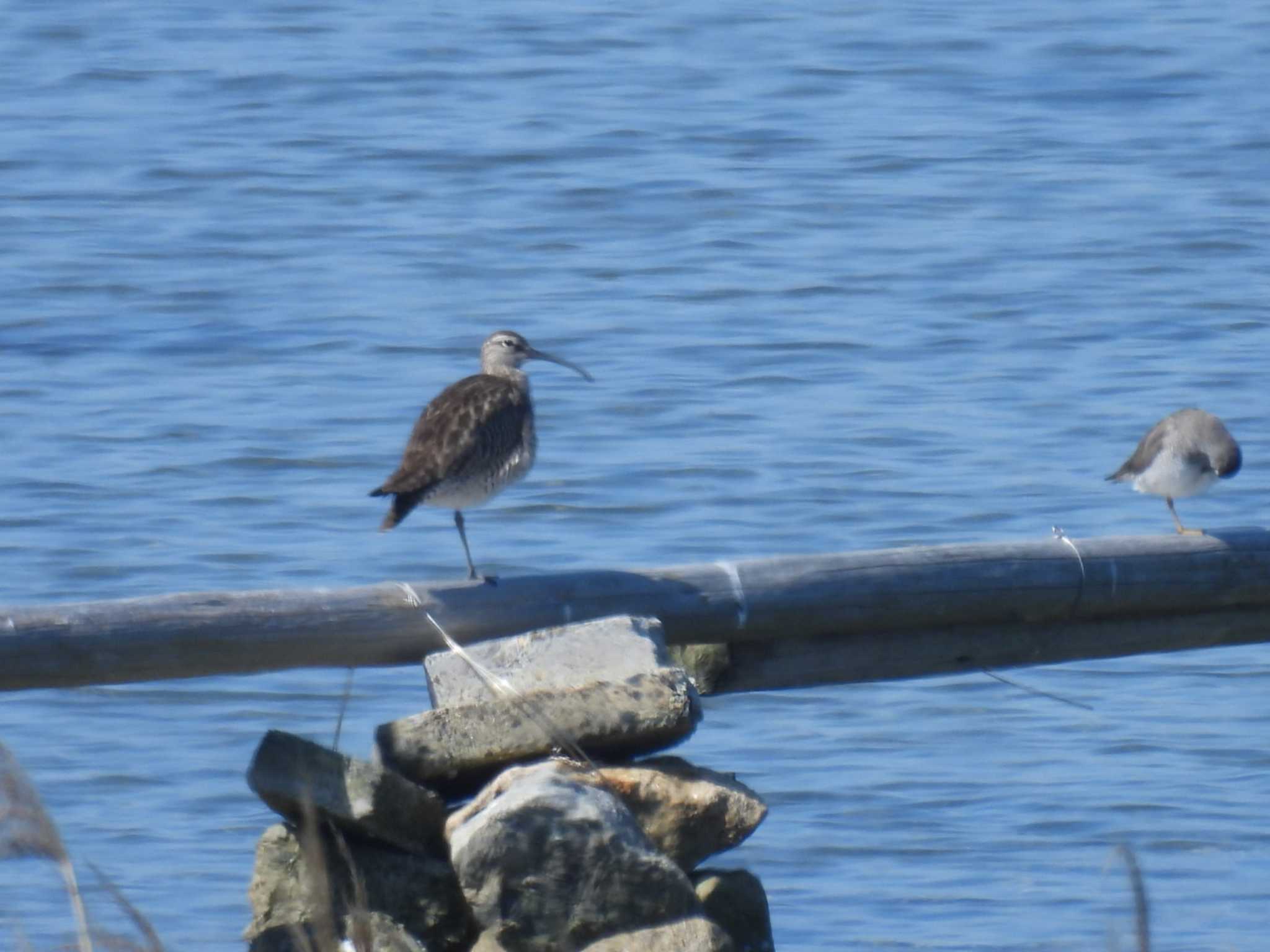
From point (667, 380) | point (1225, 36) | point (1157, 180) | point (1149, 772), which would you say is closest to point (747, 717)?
point (1149, 772)

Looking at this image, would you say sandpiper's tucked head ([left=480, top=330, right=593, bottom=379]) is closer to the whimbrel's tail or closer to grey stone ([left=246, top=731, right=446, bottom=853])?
the whimbrel's tail

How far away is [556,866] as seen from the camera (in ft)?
18.0

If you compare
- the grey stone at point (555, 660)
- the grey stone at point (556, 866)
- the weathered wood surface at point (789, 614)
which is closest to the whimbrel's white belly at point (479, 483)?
the weathered wood surface at point (789, 614)

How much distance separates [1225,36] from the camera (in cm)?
2545

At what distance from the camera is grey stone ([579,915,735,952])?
5496 millimetres

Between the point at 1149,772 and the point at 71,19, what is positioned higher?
the point at 71,19

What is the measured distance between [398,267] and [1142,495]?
24.1 feet

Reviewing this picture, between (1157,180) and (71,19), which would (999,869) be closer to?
(1157,180)

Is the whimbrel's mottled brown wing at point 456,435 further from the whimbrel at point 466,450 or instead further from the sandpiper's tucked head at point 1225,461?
the sandpiper's tucked head at point 1225,461

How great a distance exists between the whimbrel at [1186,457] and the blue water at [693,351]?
49.4 inches

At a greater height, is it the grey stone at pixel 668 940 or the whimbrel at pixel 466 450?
the whimbrel at pixel 466 450

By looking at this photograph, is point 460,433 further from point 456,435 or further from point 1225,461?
point 1225,461

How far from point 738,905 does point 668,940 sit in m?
0.65

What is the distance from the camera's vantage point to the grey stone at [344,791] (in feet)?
18.4
